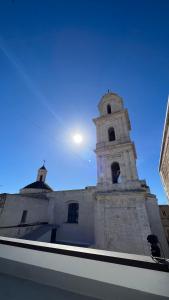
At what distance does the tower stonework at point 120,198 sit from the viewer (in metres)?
8.48

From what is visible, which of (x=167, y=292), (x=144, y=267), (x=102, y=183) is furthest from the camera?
(x=102, y=183)

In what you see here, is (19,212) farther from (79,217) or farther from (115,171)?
(115,171)

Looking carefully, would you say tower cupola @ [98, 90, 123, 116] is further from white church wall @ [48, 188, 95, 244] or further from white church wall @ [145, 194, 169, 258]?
white church wall @ [145, 194, 169, 258]

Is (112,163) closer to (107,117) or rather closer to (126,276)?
(107,117)

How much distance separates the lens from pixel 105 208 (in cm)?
977

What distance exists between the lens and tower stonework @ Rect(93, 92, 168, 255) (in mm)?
8477

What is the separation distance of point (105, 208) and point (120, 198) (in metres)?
1.39

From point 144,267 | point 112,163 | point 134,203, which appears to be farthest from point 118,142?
point 144,267

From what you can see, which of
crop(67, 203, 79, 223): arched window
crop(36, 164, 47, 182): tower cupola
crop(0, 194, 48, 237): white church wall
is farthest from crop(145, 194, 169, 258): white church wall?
crop(36, 164, 47, 182): tower cupola

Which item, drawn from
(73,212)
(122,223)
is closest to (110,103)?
(122,223)

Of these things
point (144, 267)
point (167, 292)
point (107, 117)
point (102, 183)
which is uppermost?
point (107, 117)

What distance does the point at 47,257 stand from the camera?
1.31m

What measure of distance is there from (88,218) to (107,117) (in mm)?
11602

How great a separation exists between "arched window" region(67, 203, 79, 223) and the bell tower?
264 inches
